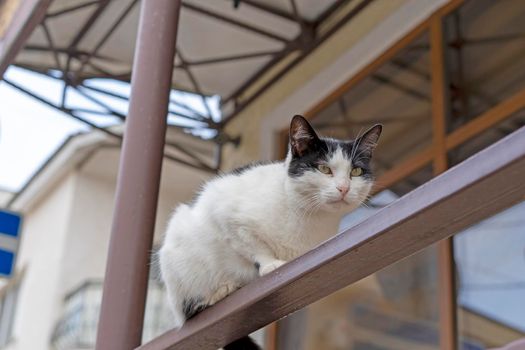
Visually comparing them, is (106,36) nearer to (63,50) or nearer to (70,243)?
(63,50)

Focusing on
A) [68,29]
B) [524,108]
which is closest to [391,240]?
[524,108]

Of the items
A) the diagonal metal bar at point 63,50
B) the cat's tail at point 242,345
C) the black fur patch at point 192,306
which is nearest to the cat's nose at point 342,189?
the black fur patch at point 192,306

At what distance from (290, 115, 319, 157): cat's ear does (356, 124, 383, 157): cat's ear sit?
0.15 m

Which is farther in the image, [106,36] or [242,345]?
[106,36]

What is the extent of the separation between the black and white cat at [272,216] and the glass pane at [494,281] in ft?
8.14

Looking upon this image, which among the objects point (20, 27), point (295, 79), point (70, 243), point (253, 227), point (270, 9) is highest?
point (70, 243)

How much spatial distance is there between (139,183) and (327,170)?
900 millimetres

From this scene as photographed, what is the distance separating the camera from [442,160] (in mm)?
5547

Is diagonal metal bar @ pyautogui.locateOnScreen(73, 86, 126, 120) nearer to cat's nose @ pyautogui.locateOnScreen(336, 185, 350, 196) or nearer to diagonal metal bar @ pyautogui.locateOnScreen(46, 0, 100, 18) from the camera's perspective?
diagonal metal bar @ pyautogui.locateOnScreen(46, 0, 100, 18)

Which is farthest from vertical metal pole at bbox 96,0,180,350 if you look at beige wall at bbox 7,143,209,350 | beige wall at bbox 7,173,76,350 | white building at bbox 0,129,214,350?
beige wall at bbox 7,173,76,350

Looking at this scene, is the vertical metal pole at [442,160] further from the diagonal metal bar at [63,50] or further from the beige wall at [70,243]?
the beige wall at [70,243]

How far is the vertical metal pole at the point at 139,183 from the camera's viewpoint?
327 cm

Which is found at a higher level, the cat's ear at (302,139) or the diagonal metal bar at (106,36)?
the diagonal metal bar at (106,36)

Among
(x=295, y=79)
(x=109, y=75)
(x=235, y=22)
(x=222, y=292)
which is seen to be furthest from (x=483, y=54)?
(x=222, y=292)
